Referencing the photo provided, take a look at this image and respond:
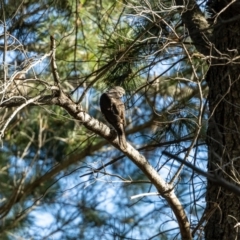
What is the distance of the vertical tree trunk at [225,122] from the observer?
8.68 ft

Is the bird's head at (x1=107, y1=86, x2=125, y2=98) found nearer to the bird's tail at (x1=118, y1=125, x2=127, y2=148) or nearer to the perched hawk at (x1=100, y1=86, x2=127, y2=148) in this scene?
the perched hawk at (x1=100, y1=86, x2=127, y2=148)

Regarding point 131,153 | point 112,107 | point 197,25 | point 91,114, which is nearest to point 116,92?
point 112,107

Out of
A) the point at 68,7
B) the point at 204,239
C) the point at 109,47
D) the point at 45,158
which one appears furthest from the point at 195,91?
the point at 45,158

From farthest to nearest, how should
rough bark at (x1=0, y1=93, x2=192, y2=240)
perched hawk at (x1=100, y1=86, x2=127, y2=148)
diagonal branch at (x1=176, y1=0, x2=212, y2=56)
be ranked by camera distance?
diagonal branch at (x1=176, y1=0, x2=212, y2=56)
perched hawk at (x1=100, y1=86, x2=127, y2=148)
rough bark at (x1=0, y1=93, x2=192, y2=240)

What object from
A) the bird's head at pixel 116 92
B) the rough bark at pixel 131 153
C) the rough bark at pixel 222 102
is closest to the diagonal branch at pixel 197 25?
the rough bark at pixel 222 102

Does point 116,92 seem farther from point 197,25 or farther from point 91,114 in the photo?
point 91,114

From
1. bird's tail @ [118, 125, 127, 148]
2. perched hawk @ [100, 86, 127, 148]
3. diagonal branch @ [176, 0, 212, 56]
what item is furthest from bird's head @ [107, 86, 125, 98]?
diagonal branch @ [176, 0, 212, 56]

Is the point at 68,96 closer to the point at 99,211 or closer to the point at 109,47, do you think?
the point at 109,47

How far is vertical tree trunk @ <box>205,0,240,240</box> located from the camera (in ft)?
8.68

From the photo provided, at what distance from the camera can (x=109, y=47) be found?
10.6 feet

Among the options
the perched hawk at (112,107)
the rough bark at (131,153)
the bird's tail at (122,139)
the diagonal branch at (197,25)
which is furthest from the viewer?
the diagonal branch at (197,25)

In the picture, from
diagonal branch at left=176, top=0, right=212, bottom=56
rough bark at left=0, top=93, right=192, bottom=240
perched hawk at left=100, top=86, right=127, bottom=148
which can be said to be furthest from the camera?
diagonal branch at left=176, top=0, right=212, bottom=56

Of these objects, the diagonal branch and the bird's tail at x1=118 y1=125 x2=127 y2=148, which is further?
the diagonal branch

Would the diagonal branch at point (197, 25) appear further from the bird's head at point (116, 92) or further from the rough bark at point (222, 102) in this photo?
the bird's head at point (116, 92)
